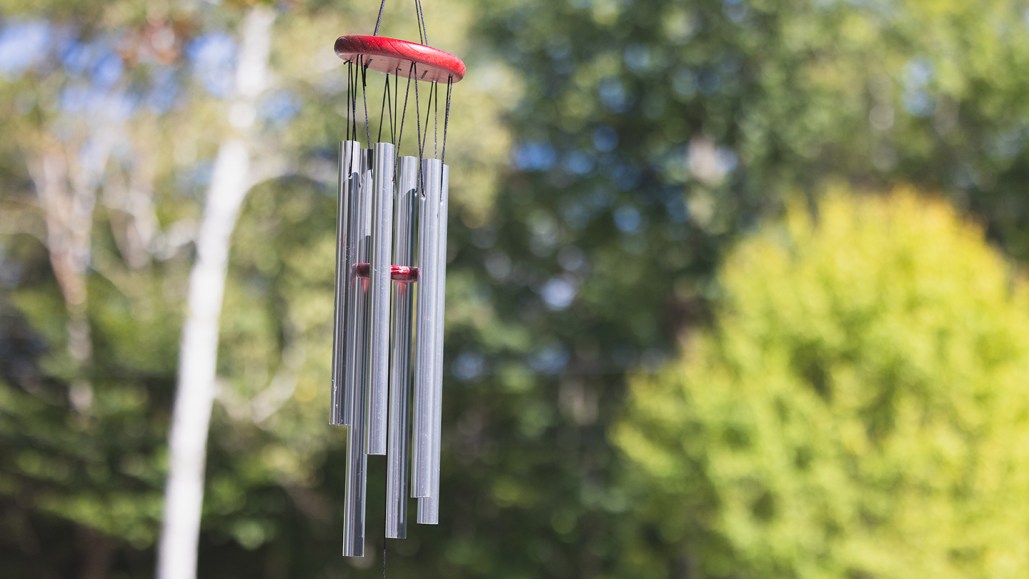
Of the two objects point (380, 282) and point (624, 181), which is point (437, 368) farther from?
point (624, 181)

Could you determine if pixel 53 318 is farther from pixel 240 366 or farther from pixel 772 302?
pixel 772 302

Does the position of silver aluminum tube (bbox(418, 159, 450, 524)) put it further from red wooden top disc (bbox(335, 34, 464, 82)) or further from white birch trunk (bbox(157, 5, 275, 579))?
white birch trunk (bbox(157, 5, 275, 579))

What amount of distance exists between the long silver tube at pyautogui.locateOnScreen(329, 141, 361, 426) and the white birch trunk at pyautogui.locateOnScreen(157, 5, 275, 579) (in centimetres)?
736

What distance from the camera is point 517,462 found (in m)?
14.6

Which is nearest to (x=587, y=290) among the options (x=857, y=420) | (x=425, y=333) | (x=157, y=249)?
(x=857, y=420)

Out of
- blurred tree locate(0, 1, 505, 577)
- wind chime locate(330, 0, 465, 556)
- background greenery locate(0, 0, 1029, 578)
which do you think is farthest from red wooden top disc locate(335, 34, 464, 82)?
blurred tree locate(0, 1, 505, 577)

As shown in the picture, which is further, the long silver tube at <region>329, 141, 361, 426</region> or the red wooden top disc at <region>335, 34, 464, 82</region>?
the long silver tube at <region>329, 141, 361, 426</region>

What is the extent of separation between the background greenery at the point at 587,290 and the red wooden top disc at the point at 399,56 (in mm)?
4387

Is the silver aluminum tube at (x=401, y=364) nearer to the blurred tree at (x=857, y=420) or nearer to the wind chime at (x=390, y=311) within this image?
the wind chime at (x=390, y=311)

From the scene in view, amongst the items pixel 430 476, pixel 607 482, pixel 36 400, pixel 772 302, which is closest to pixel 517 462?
pixel 607 482

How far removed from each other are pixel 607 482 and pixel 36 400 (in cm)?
656

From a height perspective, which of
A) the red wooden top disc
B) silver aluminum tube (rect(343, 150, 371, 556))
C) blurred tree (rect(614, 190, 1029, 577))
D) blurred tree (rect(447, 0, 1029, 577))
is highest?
blurred tree (rect(447, 0, 1029, 577))

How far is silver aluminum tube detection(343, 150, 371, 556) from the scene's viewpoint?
318 cm

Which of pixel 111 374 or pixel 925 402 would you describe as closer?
pixel 925 402
